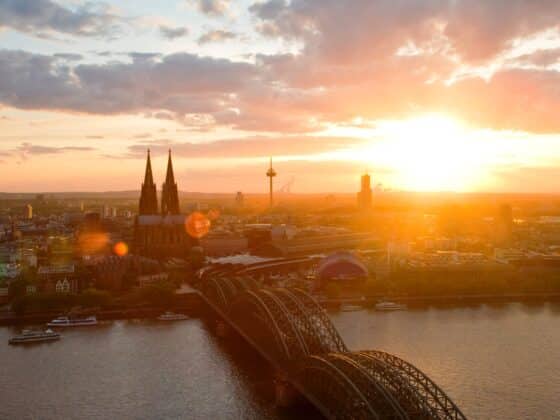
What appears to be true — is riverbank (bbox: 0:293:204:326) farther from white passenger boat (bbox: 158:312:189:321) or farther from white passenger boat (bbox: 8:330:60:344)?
white passenger boat (bbox: 8:330:60:344)

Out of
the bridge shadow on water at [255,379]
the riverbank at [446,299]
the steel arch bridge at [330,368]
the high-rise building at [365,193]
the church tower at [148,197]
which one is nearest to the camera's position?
the steel arch bridge at [330,368]

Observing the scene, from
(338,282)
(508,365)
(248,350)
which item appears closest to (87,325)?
(248,350)

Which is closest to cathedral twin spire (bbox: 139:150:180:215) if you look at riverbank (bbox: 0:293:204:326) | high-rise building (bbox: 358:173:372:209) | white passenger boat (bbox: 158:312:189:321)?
riverbank (bbox: 0:293:204:326)

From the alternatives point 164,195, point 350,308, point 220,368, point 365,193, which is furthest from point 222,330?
point 365,193

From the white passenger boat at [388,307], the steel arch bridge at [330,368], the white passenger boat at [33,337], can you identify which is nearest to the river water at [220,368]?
the white passenger boat at [33,337]

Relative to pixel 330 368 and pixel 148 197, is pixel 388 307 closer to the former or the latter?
pixel 330 368

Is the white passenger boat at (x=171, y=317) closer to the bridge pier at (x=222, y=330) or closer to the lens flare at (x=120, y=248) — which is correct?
the bridge pier at (x=222, y=330)

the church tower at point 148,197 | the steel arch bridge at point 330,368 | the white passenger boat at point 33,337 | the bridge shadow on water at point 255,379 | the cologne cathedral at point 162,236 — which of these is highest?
the church tower at point 148,197
